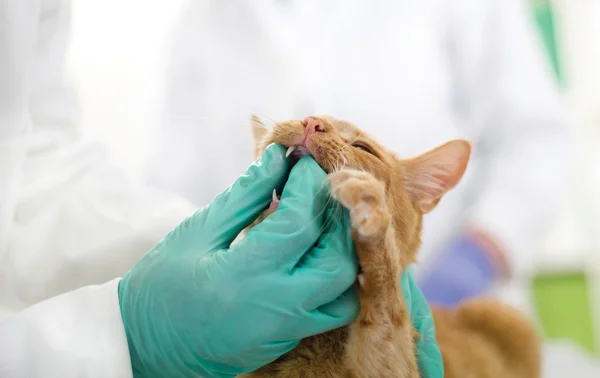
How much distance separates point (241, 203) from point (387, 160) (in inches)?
14.1

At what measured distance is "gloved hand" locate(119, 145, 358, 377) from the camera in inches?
31.3

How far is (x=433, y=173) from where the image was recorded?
1.17 meters

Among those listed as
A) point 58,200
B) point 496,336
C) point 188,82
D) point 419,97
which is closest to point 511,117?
point 419,97

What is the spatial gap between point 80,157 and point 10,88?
0.90ft

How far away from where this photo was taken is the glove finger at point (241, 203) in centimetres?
87

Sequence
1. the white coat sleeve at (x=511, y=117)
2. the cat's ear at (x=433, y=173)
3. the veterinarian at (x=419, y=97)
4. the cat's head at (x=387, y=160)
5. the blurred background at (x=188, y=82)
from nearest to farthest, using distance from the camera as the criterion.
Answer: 1. the cat's head at (x=387, y=160)
2. the cat's ear at (x=433, y=173)
3. the blurred background at (x=188, y=82)
4. the veterinarian at (x=419, y=97)
5. the white coat sleeve at (x=511, y=117)

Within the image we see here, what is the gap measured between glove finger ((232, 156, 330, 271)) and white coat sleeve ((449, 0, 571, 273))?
106 cm

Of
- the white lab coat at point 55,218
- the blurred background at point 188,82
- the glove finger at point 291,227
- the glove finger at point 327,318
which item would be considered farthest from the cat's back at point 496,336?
the white lab coat at point 55,218

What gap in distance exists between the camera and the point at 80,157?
1.15m

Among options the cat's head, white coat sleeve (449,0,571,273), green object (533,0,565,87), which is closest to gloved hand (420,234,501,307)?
white coat sleeve (449,0,571,273)

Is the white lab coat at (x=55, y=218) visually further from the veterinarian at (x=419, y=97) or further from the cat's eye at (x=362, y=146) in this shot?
the cat's eye at (x=362, y=146)

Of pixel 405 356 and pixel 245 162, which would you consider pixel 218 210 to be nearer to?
pixel 405 356

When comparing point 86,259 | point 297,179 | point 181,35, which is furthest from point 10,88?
point 181,35

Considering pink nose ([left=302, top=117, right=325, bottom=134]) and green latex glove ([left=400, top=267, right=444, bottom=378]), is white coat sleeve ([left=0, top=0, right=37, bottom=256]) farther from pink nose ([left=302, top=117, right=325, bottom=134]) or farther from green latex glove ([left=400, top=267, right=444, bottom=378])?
green latex glove ([left=400, top=267, right=444, bottom=378])
